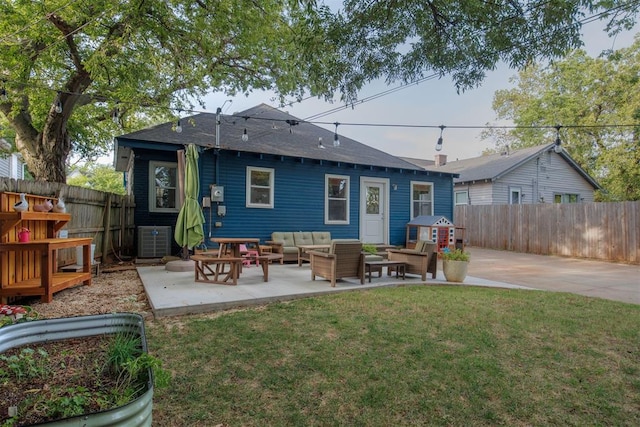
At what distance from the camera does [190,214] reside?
254 inches

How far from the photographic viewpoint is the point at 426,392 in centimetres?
240

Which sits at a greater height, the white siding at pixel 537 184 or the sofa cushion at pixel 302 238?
the white siding at pixel 537 184

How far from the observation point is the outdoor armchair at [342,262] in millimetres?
5730

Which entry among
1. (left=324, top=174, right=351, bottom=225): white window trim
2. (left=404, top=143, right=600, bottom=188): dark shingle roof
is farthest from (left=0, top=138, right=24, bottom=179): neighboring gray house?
(left=404, top=143, right=600, bottom=188): dark shingle roof

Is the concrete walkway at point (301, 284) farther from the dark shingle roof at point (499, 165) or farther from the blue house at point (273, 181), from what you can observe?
the dark shingle roof at point (499, 165)

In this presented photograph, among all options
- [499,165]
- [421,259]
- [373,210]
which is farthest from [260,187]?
[499,165]

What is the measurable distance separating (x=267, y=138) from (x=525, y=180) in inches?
574

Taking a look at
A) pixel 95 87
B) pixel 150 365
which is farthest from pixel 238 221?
pixel 150 365

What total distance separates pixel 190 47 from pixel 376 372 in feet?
28.0

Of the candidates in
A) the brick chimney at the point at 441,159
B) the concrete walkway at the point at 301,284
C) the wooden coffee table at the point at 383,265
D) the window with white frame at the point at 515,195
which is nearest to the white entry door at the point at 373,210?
the concrete walkway at the point at 301,284

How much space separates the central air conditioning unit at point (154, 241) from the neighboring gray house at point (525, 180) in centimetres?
1355

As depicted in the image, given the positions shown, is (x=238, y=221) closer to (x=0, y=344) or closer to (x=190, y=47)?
(x=190, y=47)

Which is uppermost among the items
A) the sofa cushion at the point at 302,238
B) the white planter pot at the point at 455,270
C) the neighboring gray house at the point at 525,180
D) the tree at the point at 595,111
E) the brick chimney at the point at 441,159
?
the tree at the point at 595,111

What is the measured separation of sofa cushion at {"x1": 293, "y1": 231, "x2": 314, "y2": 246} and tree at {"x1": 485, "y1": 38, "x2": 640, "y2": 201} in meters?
11.9
